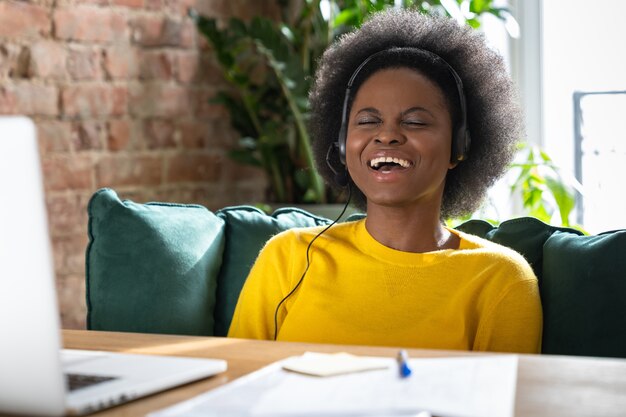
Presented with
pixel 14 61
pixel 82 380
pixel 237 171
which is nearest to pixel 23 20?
pixel 14 61

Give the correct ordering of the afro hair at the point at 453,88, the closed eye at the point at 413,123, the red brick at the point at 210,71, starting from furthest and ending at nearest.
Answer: the red brick at the point at 210,71
the afro hair at the point at 453,88
the closed eye at the point at 413,123

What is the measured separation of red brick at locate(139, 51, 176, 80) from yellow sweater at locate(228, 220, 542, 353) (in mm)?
1674

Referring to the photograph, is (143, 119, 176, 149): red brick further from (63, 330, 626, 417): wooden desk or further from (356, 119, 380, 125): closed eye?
(63, 330, 626, 417): wooden desk

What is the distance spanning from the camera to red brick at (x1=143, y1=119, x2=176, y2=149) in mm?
3184

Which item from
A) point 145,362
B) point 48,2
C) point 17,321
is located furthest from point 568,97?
point 17,321

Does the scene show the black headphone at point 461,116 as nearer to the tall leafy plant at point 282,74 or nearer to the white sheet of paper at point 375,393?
the white sheet of paper at point 375,393

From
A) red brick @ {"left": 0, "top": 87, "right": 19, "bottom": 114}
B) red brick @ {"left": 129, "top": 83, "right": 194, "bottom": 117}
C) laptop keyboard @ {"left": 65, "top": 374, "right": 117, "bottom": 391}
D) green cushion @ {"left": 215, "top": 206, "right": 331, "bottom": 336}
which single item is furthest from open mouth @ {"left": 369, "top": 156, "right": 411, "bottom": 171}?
red brick @ {"left": 129, "top": 83, "right": 194, "bottom": 117}

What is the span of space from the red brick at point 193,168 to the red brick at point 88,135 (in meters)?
0.32

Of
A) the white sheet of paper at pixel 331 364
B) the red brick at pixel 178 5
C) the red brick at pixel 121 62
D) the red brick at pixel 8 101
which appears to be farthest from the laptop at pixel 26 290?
the red brick at pixel 178 5

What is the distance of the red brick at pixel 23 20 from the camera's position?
2.70m

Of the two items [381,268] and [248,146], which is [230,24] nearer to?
[248,146]

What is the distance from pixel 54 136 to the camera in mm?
2857

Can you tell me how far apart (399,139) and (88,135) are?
1.64 meters

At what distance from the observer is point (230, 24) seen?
3.21 metres
